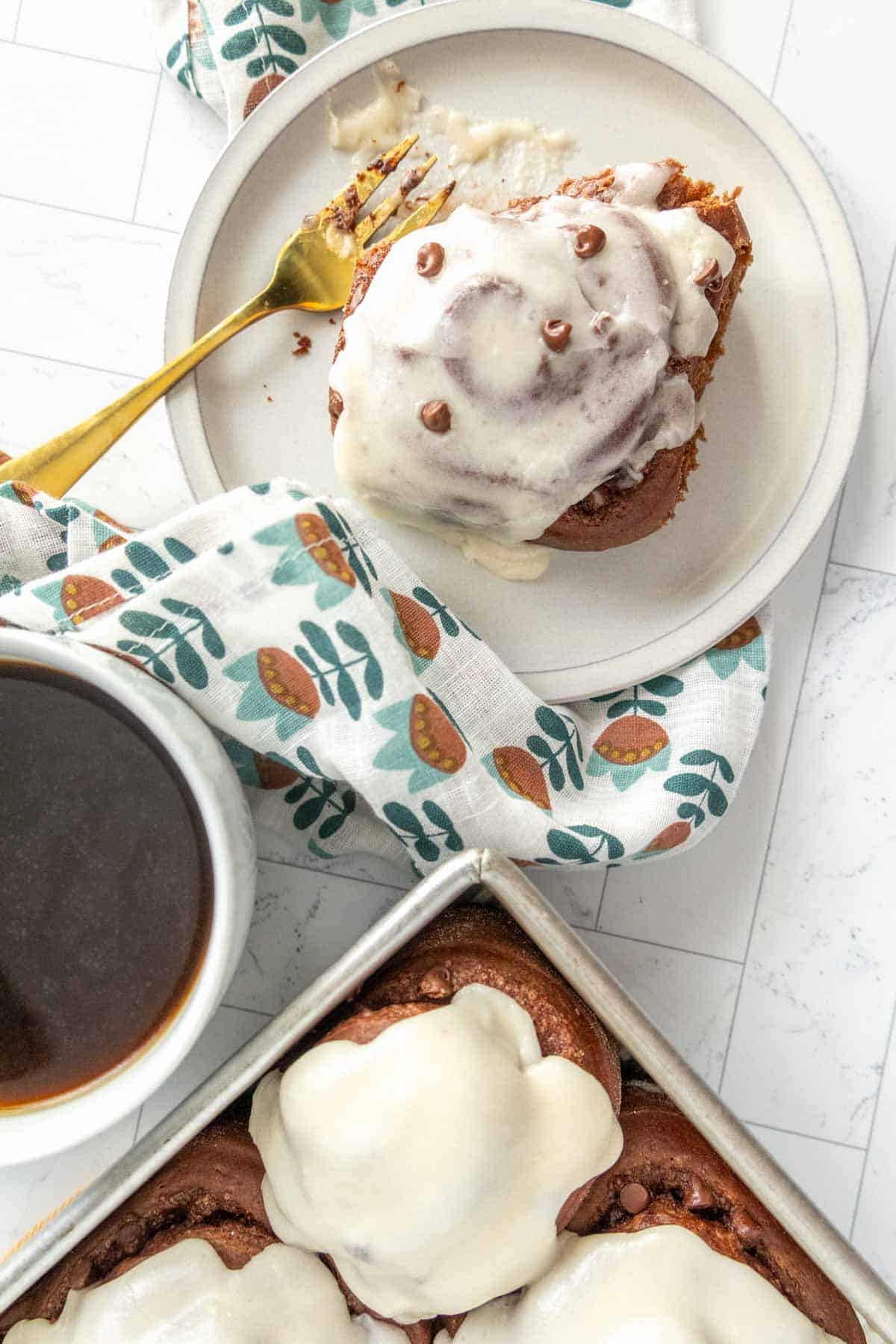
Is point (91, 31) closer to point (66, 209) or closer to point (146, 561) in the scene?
point (66, 209)

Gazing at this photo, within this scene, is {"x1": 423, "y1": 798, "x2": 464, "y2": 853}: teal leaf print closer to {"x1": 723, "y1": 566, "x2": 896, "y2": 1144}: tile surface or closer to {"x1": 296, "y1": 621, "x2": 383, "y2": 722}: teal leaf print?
{"x1": 296, "y1": 621, "x2": 383, "y2": 722}: teal leaf print

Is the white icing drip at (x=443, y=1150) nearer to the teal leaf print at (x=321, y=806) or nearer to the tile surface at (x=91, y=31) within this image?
the teal leaf print at (x=321, y=806)

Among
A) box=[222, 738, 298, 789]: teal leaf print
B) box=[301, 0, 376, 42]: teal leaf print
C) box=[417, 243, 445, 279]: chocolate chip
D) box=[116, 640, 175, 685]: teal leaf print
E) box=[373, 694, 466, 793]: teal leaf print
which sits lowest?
box=[222, 738, 298, 789]: teal leaf print

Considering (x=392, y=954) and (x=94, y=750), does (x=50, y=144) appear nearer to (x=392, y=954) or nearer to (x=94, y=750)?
(x=94, y=750)

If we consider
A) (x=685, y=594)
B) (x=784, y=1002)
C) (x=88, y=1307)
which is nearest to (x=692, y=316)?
(x=685, y=594)

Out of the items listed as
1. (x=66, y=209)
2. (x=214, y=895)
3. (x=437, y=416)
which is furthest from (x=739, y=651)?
(x=66, y=209)

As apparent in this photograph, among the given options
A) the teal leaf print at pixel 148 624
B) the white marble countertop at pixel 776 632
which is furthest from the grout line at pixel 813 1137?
the teal leaf print at pixel 148 624

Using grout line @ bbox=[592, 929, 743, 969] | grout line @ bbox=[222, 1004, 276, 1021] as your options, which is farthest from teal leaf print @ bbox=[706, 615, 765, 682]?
grout line @ bbox=[222, 1004, 276, 1021]
